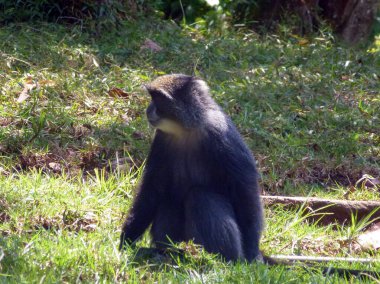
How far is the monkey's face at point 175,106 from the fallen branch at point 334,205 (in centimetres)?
132

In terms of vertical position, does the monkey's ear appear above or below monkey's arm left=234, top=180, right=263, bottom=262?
above

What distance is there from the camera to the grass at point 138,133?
14.1 feet

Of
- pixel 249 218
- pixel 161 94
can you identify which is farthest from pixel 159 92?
pixel 249 218

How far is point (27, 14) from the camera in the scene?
28.7ft

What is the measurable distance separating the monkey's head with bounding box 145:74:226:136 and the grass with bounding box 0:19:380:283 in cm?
80

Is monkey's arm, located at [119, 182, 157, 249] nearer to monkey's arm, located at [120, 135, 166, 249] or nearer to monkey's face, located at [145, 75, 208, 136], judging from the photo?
monkey's arm, located at [120, 135, 166, 249]

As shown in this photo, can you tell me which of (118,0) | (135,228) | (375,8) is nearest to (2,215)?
(135,228)

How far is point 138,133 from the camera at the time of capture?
695 centimetres

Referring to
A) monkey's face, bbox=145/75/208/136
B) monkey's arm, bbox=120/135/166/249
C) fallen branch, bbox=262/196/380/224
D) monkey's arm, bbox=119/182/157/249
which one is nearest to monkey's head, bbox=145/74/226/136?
monkey's face, bbox=145/75/208/136

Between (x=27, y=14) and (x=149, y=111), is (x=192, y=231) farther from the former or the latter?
(x=27, y=14)

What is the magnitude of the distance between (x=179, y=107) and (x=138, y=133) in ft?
6.54

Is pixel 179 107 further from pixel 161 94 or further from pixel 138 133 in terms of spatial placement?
pixel 138 133

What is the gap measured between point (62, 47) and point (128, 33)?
0.94 m

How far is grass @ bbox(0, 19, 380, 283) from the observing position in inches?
169
